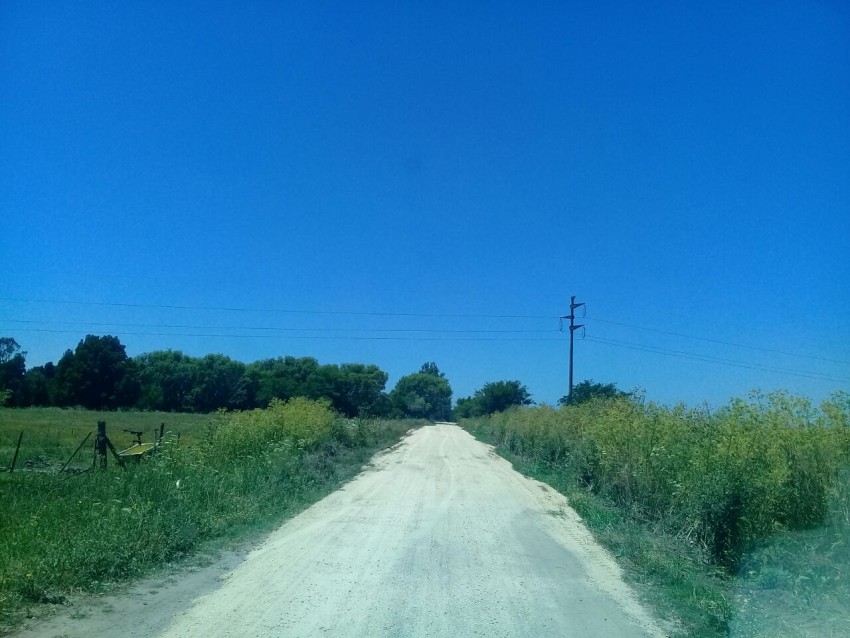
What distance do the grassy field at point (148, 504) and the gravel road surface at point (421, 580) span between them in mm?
1249

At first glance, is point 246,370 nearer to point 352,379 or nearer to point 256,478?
point 352,379

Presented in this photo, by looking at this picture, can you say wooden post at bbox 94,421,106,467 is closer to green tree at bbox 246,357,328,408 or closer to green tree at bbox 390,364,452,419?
green tree at bbox 246,357,328,408


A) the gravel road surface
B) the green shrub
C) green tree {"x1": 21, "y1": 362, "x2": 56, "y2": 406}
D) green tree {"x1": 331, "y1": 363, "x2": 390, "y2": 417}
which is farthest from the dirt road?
green tree {"x1": 21, "y1": 362, "x2": 56, "y2": 406}

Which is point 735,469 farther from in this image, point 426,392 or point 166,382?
point 426,392

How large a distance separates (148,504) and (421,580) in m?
5.01

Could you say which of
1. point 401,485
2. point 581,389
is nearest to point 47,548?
point 401,485

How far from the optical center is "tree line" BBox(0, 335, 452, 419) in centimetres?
7212

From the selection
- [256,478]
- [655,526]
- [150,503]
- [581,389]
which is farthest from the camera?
[581,389]

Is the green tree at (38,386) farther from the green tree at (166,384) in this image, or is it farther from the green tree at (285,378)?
the green tree at (285,378)

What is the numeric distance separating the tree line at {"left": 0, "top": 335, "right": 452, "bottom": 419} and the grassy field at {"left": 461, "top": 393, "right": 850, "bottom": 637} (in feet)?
188

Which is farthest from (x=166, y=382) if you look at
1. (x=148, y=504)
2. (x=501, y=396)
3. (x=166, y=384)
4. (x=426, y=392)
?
(x=426, y=392)

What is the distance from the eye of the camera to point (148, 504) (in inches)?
424

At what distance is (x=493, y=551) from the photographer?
11.1 meters

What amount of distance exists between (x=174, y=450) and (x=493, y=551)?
396 inches
